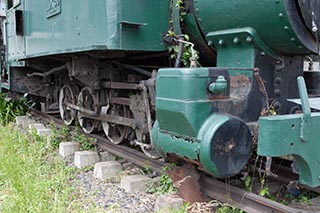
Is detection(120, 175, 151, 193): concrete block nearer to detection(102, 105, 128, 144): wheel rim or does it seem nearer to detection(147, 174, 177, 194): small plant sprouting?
detection(147, 174, 177, 194): small plant sprouting

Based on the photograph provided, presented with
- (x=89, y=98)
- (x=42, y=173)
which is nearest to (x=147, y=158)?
(x=42, y=173)

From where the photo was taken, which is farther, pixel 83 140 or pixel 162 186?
pixel 83 140

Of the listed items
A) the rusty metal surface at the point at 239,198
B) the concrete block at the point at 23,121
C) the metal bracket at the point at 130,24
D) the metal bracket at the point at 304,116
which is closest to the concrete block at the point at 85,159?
the rusty metal surface at the point at 239,198

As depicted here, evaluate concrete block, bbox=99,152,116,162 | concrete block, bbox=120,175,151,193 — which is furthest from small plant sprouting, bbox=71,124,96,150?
concrete block, bbox=120,175,151,193

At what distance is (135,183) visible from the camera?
3502mm

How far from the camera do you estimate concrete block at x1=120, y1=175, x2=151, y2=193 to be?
3.50 m

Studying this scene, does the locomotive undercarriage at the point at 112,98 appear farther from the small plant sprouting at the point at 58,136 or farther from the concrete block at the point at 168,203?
the concrete block at the point at 168,203

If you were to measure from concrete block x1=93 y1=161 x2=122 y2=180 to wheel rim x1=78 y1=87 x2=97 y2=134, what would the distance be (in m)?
1.07

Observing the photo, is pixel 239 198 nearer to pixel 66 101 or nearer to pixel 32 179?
pixel 32 179

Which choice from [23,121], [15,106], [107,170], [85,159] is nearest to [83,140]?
[85,159]

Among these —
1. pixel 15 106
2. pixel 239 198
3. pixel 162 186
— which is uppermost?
pixel 15 106

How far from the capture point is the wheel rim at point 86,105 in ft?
16.5

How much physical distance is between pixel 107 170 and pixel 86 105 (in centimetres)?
140

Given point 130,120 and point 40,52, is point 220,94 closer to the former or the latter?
point 130,120
